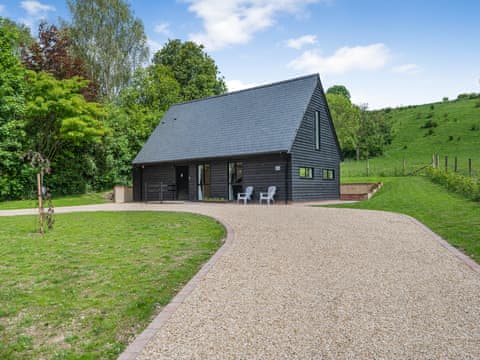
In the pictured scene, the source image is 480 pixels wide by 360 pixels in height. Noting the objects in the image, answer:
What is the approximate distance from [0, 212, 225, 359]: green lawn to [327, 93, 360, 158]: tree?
3424cm

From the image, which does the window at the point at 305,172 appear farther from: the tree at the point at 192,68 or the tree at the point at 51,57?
the tree at the point at 192,68

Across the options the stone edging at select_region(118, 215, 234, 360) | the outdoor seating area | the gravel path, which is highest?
the outdoor seating area

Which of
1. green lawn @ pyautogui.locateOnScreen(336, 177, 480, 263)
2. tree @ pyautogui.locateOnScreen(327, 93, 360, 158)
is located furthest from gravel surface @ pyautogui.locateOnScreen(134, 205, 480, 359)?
tree @ pyautogui.locateOnScreen(327, 93, 360, 158)

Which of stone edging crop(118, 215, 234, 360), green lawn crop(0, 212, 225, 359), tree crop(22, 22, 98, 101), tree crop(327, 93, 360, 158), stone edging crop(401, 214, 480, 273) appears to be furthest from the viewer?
tree crop(327, 93, 360, 158)

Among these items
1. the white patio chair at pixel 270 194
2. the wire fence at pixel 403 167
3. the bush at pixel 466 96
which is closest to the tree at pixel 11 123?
the white patio chair at pixel 270 194

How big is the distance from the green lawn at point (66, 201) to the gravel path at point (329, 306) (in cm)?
1465

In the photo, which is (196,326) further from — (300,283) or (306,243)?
(306,243)

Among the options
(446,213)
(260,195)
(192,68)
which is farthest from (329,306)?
(192,68)

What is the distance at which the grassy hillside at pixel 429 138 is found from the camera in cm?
3322

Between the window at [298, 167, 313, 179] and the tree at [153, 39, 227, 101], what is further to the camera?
the tree at [153, 39, 227, 101]

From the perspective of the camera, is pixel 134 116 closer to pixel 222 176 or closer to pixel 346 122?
pixel 222 176

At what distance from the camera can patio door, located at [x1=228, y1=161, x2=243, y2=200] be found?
1900 cm

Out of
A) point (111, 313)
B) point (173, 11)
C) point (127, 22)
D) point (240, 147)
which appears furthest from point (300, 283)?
point (127, 22)

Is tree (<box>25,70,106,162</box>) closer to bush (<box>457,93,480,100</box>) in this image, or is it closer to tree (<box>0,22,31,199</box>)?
tree (<box>0,22,31,199</box>)
